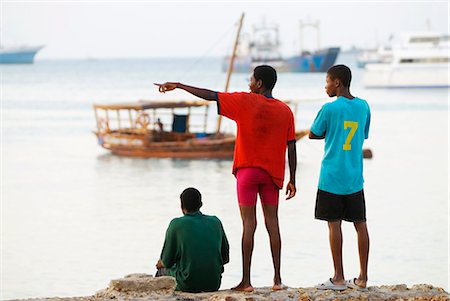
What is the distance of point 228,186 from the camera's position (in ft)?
83.3

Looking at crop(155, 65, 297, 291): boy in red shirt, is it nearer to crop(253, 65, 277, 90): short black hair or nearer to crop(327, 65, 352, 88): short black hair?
crop(253, 65, 277, 90): short black hair

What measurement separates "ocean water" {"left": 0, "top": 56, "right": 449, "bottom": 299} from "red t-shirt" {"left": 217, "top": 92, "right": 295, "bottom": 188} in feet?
21.3

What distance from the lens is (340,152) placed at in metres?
6.67

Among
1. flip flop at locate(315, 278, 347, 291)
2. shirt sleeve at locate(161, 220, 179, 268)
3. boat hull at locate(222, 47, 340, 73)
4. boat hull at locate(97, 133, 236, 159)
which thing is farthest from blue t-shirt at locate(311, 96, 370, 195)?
boat hull at locate(222, 47, 340, 73)

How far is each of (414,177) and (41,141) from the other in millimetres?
15586

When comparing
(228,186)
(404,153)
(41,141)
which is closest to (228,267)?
(228,186)

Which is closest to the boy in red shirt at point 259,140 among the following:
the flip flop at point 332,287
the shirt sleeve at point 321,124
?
the shirt sleeve at point 321,124

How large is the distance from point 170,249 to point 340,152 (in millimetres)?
1176

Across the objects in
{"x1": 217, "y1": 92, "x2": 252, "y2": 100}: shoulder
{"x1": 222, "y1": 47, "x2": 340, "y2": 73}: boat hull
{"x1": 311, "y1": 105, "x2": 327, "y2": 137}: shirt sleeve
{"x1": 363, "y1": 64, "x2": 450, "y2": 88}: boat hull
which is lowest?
{"x1": 311, "y1": 105, "x2": 327, "y2": 137}: shirt sleeve

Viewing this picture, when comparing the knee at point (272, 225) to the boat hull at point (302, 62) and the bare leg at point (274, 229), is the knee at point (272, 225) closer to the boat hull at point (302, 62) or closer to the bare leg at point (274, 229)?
the bare leg at point (274, 229)

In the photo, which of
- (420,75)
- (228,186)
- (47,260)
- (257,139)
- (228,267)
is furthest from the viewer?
(420,75)

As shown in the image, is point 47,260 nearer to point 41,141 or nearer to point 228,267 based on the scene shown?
point 228,267

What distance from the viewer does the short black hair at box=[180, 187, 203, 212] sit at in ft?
22.1

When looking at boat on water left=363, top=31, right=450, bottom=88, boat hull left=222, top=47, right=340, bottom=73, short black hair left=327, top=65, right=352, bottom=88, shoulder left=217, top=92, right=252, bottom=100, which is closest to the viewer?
shoulder left=217, top=92, right=252, bottom=100
